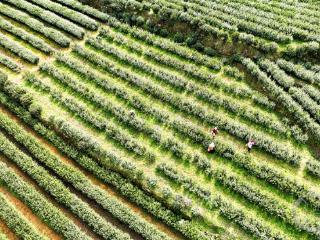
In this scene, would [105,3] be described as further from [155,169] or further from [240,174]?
[240,174]

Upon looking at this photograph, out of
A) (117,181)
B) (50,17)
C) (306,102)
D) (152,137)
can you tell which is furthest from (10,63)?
(306,102)

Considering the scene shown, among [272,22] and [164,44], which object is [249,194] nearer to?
[164,44]

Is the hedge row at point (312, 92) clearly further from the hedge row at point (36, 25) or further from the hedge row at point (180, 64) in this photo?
the hedge row at point (36, 25)

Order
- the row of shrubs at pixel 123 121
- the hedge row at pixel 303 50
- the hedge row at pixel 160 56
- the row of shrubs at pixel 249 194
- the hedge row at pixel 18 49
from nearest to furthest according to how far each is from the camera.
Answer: the row of shrubs at pixel 249 194 → the row of shrubs at pixel 123 121 → the hedge row at pixel 303 50 → the hedge row at pixel 160 56 → the hedge row at pixel 18 49

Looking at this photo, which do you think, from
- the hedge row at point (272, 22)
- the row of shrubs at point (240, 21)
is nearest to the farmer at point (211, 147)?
the row of shrubs at point (240, 21)

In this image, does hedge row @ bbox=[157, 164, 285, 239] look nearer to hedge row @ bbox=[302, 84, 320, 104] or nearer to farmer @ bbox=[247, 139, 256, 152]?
farmer @ bbox=[247, 139, 256, 152]
